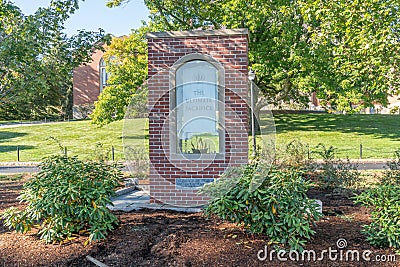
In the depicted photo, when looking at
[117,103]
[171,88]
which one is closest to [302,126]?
[117,103]

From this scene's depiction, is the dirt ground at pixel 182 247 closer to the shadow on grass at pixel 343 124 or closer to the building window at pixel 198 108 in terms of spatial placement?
the building window at pixel 198 108

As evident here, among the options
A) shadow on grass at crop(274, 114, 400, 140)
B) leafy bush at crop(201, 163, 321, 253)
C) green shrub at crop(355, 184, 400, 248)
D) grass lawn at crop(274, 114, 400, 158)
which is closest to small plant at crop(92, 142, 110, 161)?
leafy bush at crop(201, 163, 321, 253)

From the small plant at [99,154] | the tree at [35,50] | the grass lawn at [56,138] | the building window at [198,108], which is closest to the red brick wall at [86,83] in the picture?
the grass lawn at [56,138]

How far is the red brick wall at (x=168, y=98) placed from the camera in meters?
6.48

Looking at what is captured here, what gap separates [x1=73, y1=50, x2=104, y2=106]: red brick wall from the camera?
3650cm

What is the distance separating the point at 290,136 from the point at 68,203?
65.1 feet

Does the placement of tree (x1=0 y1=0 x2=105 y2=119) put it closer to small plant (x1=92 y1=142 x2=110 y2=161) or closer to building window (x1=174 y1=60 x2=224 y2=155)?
small plant (x1=92 y1=142 x2=110 y2=161)

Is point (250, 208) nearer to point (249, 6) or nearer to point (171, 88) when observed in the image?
point (171, 88)

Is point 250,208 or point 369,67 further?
point 369,67

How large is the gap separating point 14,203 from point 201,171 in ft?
12.4

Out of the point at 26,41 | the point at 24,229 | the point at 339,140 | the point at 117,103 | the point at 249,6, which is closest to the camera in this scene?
the point at 24,229

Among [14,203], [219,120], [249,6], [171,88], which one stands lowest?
[14,203]

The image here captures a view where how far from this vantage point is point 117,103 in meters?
18.5

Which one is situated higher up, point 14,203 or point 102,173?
point 102,173
